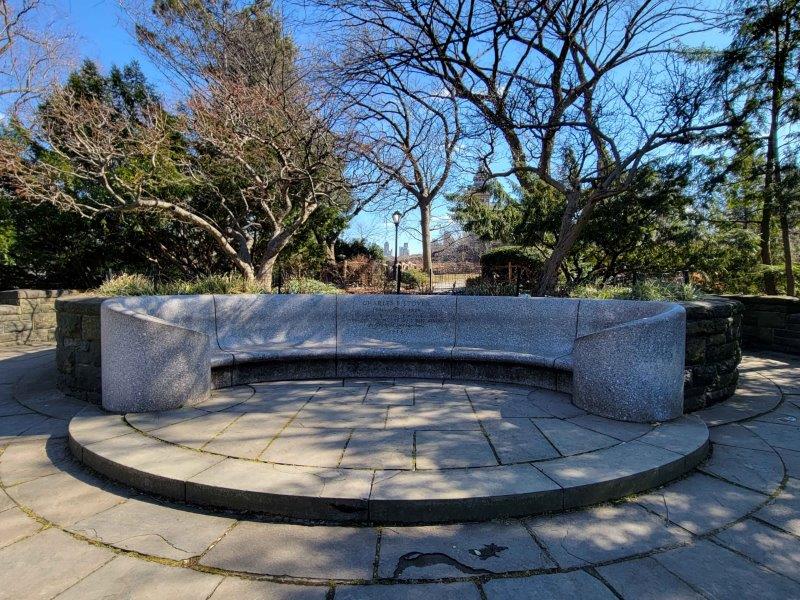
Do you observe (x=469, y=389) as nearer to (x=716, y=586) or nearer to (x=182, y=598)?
(x=716, y=586)

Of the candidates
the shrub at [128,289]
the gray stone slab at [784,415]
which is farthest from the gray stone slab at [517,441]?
the shrub at [128,289]

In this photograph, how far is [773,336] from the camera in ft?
23.9

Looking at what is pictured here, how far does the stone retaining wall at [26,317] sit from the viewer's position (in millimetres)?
7910

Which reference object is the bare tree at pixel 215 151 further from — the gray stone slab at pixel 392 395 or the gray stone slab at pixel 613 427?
the gray stone slab at pixel 613 427

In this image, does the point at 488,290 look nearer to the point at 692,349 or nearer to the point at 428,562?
the point at 692,349

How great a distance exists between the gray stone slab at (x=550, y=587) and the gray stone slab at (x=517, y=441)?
0.84 meters

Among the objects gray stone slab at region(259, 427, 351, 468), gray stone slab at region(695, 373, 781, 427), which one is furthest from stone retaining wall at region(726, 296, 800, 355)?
gray stone slab at region(259, 427, 351, 468)

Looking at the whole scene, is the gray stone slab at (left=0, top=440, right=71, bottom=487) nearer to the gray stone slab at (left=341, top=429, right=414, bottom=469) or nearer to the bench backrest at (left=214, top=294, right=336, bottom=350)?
the gray stone slab at (left=341, top=429, right=414, bottom=469)

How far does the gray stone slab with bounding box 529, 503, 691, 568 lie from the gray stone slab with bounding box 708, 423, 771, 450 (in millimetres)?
1474

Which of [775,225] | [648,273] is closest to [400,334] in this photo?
[648,273]

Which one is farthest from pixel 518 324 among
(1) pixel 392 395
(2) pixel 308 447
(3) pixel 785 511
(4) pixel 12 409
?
(4) pixel 12 409

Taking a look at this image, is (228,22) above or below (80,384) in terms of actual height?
above

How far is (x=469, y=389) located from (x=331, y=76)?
608 cm

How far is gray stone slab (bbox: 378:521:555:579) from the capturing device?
6.12ft
